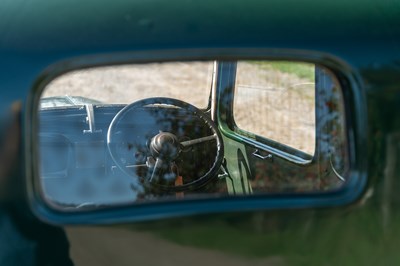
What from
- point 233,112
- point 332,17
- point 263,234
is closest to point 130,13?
point 332,17

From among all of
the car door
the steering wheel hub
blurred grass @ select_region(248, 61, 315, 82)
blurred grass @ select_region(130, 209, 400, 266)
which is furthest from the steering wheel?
blurred grass @ select_region(130, 209, 400, 266)

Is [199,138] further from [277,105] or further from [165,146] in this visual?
[277,105]

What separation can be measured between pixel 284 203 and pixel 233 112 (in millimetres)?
1353

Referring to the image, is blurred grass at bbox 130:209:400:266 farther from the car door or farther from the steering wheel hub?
the steering wheel hub

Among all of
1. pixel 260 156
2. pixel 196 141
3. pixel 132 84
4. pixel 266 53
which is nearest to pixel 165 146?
pixel 196 141

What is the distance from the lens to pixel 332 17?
1.80 metres

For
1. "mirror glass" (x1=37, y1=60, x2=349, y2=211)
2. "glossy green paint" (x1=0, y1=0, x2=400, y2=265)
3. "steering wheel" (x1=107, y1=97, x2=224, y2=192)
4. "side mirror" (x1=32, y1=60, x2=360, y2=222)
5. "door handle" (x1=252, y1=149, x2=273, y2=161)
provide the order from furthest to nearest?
"steering wheel" (x1=107, y1=97, x2=224, y2=192) → "door handle" (x1=252, y1=149, x2=273, y2=161) → "mirror glass" (x1=37, y1=60, x2=349, y2=211) → "side mirror" (x1=32, y1=60, x2=360, y2=222) → "glossy green paint" (x1=0, y1=0, x2=400, y2=265)

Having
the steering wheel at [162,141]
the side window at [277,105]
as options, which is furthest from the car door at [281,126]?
the steering wheel at [162,141]

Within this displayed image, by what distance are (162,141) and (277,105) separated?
55 cm

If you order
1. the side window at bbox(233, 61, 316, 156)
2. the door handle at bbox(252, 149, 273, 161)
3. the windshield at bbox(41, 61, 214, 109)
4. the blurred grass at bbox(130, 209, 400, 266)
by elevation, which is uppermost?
the windshield at bbox(41, 61, 214, 109)

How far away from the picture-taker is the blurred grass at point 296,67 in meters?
1.83

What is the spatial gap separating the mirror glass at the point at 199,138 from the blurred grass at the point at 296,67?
13mm

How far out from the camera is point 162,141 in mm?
2848

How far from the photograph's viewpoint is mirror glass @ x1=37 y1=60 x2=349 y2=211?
2.20 metres
